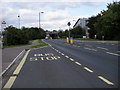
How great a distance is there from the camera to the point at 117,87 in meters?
6.84

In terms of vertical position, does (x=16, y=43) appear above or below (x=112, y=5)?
below

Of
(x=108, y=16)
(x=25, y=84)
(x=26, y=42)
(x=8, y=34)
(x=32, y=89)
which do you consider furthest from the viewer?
(x=108, y=16)

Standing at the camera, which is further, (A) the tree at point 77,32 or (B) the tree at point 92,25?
(A) the tree at point 77,32

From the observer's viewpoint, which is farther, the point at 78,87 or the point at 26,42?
the point at 26,42

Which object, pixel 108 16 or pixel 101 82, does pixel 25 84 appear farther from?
pixel 108 16

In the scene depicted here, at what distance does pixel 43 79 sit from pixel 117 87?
2.78 metres

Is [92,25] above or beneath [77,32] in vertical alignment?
above

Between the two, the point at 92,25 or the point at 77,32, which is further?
the point at 77,32

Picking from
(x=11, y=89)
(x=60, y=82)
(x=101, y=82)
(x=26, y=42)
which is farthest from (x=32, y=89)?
(x=26, y=42)

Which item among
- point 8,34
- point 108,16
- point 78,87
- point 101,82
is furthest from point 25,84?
point 108,16

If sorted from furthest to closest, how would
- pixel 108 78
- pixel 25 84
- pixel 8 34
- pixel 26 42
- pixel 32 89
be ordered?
pixel 26 42, pixel 8 34, pixel 108 78, pixel 25 84, pixel 32 89

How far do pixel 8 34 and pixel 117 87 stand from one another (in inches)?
1569

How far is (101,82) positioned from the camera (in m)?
7.61

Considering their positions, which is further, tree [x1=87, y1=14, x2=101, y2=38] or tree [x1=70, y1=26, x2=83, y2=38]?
tree [x1=70, y1=26, x2=83, y2=38]
